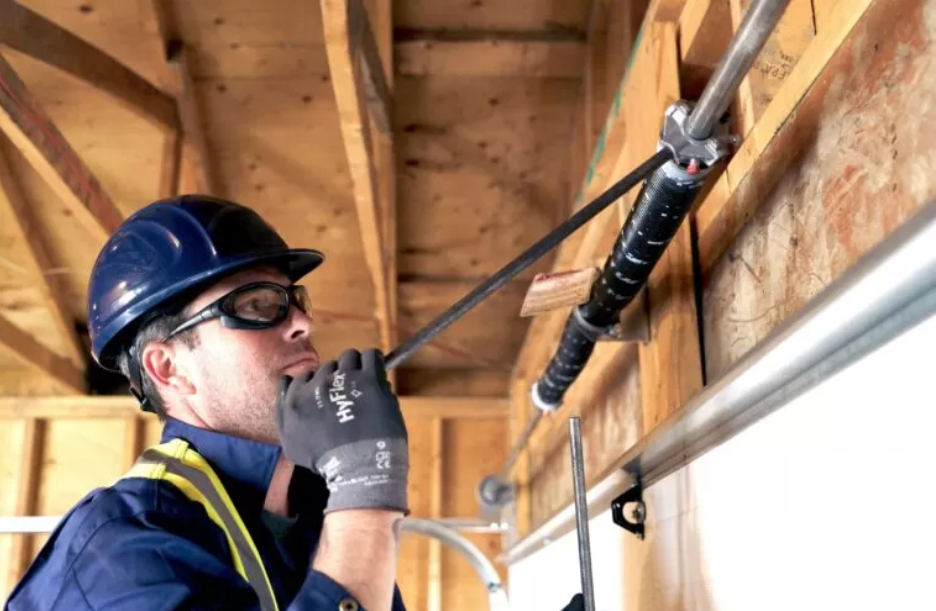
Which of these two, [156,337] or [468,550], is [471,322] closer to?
[468,550]

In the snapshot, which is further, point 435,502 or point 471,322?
point 435,502

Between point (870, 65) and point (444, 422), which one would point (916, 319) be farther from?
point (444, 422)

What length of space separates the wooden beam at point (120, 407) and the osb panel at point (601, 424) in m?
1.11

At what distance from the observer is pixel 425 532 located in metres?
2.76

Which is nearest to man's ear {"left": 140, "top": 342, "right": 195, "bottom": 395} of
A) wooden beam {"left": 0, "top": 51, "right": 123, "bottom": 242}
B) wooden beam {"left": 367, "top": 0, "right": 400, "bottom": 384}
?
wooden beam {"left": 0, "top": 51, "right": 123, "bottom": 242}

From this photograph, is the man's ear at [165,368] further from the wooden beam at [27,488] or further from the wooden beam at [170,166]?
the wooden beam at [27,488]

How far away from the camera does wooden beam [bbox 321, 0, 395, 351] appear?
2098 millimetres

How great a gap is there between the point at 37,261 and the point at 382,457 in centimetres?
310

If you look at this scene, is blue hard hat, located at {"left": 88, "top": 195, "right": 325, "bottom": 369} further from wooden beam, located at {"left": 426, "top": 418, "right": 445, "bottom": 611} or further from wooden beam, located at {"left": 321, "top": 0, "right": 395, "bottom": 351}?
wooden beam, located at {"left": 426, "top": 418, "right": 445, "bottom": 611}

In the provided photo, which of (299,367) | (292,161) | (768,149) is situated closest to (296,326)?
(299,367)

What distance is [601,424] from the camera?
2318 mm

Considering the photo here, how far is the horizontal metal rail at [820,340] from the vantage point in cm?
61

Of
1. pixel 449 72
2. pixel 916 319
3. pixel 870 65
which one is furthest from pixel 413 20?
pixel 916 319

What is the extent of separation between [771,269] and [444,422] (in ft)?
10.8
